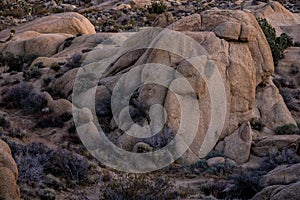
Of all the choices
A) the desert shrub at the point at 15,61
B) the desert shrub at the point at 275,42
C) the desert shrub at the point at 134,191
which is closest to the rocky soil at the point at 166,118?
the desert shrub at the point at 134,191

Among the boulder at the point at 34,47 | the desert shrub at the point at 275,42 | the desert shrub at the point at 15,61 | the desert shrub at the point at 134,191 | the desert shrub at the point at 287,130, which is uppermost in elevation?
the desert shrub at the point at 134,191

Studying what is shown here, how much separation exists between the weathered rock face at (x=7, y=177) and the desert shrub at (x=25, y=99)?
10.4 metres

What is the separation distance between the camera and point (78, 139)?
15.7 metres

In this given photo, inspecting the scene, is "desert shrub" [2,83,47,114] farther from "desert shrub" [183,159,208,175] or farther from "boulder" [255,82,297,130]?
"boulder" [255,82,297,130]

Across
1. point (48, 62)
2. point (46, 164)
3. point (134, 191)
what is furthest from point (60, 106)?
point (134, 191)

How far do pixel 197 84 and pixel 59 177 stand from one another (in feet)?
19.9

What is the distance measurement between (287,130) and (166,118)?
4.76 metres

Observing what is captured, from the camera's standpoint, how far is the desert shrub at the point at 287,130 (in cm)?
1697

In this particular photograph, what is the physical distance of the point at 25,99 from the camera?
19.4 m

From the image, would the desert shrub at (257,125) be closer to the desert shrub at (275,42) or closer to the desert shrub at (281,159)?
the desert shrub at (281,159)

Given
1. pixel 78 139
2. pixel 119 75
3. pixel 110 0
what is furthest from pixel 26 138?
pixel 110 0

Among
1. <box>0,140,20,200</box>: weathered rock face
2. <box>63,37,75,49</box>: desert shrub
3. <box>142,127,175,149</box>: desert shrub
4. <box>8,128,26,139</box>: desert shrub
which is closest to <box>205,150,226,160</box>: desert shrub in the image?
<box>142,127,175,149</box>: desert shrub

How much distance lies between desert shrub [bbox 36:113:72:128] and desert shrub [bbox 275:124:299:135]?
7558mm

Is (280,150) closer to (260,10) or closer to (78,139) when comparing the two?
(78,139)
